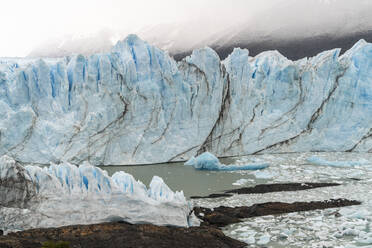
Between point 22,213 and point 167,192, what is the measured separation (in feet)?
7.13

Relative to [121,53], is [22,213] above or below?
below

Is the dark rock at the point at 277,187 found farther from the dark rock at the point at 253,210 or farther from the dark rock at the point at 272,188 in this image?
the dark rock at the point at 253,210

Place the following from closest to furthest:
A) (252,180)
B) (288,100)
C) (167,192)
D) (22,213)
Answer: (22,213)
(167,192)
(252,180)
(288,100)

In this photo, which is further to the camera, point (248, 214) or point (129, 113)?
point (129, 113)

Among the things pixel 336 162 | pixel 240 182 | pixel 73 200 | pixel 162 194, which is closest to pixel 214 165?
pixel 240 182

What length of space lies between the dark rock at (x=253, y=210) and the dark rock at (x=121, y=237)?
3.14 feet

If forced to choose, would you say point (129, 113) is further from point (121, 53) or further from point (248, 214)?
point (248, 214)

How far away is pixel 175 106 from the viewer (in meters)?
15.8

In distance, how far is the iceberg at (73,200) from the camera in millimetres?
5996

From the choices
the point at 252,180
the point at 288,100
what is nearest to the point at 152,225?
the point at 252,180

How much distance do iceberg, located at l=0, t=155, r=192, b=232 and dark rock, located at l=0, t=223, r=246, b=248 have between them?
25cm

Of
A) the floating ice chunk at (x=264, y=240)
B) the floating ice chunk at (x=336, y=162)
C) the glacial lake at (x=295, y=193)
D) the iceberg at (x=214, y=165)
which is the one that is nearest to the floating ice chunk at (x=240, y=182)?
the glacial lake at (x=295, y=193)

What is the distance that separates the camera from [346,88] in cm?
1758

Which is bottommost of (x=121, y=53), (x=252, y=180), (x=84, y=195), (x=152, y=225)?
(x=252, y=180)
